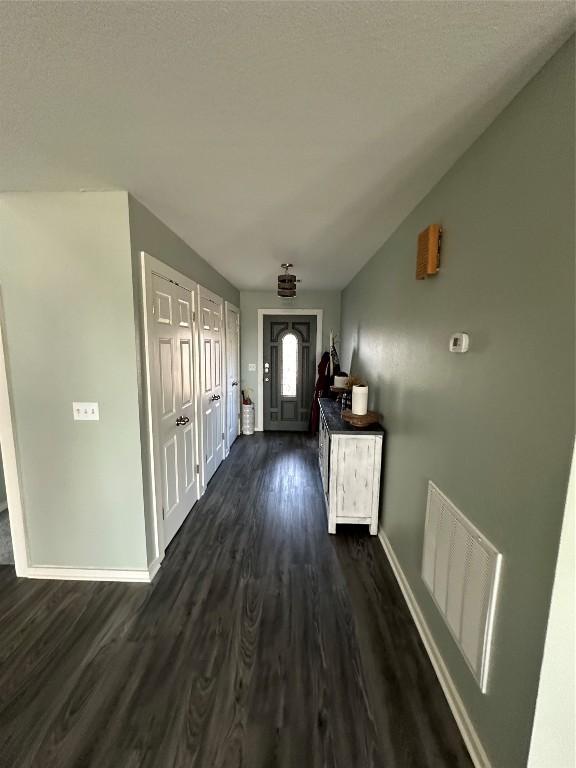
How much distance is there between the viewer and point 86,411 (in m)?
1.87

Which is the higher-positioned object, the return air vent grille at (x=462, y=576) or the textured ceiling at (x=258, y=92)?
the textured ceiling at (x=258, y=92)

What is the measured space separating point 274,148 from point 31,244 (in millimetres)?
1517

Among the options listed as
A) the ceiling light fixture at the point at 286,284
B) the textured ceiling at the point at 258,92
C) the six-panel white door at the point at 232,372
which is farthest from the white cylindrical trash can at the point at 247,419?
the textured ceiling at the point at 258,92

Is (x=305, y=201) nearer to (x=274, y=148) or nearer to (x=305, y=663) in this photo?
(x=274, y=148)

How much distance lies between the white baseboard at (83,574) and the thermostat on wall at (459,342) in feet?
7.33

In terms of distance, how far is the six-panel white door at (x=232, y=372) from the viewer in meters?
4.20

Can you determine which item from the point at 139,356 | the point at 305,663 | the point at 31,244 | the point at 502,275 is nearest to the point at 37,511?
the point at 139,356

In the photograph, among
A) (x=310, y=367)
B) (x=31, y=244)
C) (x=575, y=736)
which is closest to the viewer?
(x=575, y=736)

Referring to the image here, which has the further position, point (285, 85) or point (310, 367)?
point (310, 367)

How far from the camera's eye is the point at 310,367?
5.16m

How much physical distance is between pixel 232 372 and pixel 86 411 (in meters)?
2.64

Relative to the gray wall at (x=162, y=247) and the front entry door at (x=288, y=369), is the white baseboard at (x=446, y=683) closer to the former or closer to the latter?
the gray wall at (x=162, y=247)

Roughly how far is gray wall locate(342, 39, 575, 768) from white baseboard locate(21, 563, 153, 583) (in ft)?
5.74

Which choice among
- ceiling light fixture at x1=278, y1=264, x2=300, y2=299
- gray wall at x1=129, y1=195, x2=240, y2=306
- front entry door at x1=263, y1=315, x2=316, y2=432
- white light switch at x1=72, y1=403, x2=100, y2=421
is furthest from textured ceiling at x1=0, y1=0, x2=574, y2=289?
front entry door at x1=263, y1=315, x2=316, y2=432
